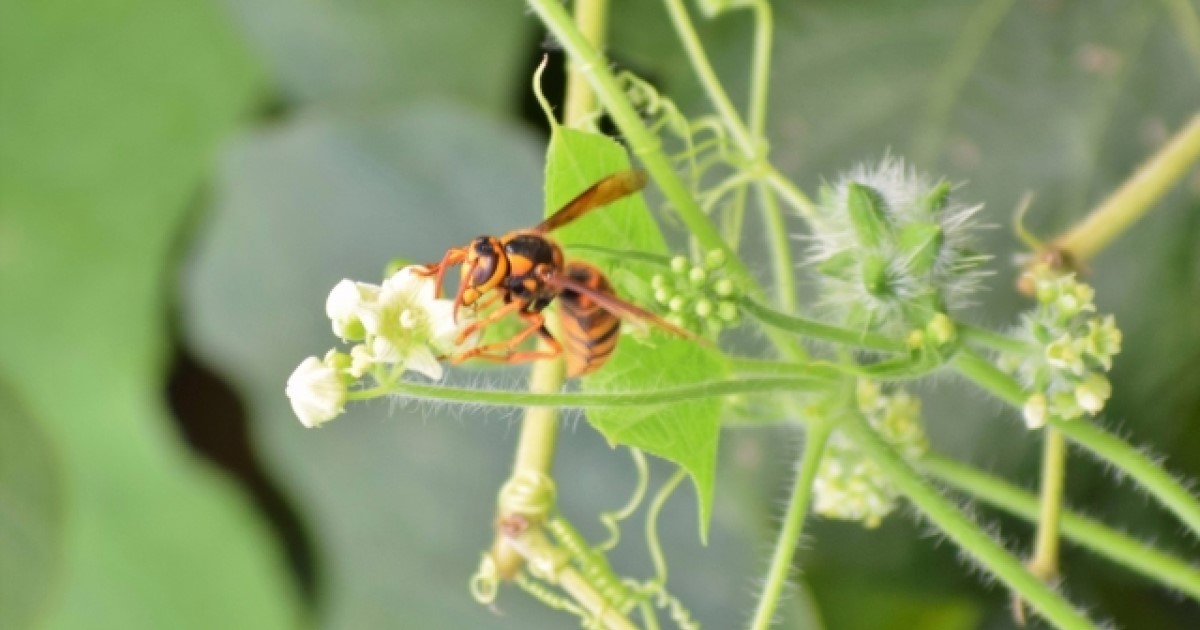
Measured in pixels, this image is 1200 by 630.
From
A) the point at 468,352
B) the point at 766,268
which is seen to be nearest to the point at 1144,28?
the point at 766,268

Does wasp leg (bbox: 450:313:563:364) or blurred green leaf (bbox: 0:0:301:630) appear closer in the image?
wasp leg (bbox: 450:313:563:364)

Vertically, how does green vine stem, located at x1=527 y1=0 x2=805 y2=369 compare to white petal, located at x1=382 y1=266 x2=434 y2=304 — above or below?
above

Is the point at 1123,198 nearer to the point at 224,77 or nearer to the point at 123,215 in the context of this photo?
the point at 224,77

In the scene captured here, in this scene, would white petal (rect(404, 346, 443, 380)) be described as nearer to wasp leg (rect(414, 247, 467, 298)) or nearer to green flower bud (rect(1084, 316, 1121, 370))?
wasp leg (rect(414, 247, 467, 298))

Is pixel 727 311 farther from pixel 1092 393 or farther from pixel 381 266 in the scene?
pixel 381 266

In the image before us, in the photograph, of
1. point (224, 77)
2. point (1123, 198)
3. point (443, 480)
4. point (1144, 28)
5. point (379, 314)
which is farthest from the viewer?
point (224, 77)

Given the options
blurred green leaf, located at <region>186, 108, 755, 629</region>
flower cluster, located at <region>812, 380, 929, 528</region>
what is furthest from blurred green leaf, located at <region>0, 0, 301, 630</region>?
flower cluster, located at <region>812, 380, 929, 528</region>

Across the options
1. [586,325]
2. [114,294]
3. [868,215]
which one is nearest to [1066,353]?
[868,215]
